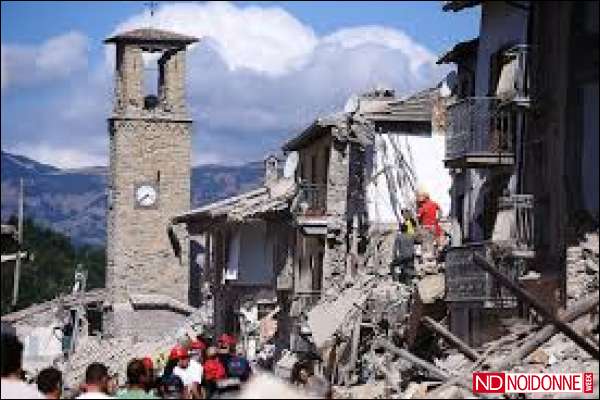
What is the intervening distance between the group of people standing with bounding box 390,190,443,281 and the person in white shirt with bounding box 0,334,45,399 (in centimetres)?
2320

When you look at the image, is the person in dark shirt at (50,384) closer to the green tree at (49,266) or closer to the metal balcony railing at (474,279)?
the metal balcony railing at (474,279)

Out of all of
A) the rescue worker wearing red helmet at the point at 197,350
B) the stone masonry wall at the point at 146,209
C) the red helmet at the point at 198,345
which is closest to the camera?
the rescue worker wearing red helmet at the point at 197,350

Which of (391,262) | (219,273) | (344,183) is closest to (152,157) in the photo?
(219,273)

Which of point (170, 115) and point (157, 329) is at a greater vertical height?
point (170, 115)

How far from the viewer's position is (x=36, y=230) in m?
126

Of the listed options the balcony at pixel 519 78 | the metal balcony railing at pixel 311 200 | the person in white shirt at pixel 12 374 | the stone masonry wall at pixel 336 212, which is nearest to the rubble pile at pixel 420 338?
the stone masonry wall at pixel 336 212

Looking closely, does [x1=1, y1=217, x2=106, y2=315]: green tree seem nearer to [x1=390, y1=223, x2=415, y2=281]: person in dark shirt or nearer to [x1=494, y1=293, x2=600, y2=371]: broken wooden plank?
[x1=390, y1=223, x2=415, y2=281]: person in dark shirt

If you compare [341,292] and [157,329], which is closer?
[341,292]

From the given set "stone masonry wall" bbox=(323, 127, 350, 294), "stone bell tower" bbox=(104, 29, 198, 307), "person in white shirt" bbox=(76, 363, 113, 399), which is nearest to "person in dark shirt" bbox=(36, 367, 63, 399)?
"person in white shirt" bbox=(76, 363, 113, 399)

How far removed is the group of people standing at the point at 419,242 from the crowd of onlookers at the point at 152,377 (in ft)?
43.3

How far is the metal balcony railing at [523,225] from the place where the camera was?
3097 cm

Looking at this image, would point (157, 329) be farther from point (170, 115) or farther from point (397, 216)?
point (397, 216)

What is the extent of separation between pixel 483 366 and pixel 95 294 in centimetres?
5527

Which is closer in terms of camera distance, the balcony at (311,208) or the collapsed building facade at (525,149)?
the collapsed building facade at (525,149)
